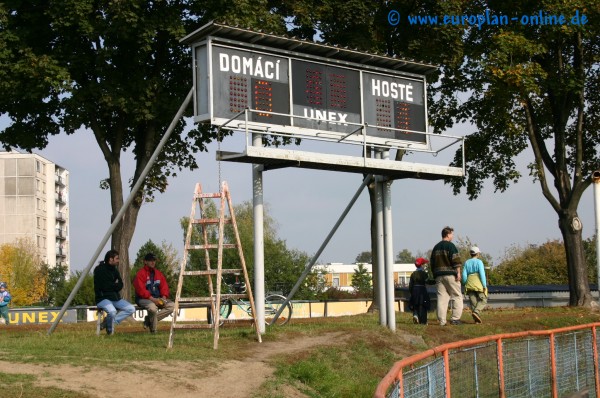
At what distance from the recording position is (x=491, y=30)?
106 ft

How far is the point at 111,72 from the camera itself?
29.7 m

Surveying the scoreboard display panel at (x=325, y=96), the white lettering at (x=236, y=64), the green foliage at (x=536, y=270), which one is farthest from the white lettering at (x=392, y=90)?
the green foliage at (x=536, y=270)

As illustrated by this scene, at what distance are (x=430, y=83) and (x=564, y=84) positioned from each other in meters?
4.31

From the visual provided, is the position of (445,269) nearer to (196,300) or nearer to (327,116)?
(327,116)

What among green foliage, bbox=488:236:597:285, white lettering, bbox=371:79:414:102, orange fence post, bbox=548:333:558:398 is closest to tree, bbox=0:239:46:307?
green foliage, bbox=488:236:597:285

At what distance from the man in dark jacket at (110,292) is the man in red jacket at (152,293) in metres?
0.29

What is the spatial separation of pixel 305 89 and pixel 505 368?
7.86 m

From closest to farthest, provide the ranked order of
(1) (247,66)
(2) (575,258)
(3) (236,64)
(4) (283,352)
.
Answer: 1. (4) (283,352)
2. (3) (236,64)
3. (1) (247,66)
4. (2) (575,258)

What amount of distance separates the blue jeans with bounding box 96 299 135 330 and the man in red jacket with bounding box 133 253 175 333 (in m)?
0.23

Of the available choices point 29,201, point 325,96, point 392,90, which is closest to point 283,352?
point 325,96

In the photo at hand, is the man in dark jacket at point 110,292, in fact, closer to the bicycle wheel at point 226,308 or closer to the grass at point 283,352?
the grass at point 283,352

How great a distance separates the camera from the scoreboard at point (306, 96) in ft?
56.0

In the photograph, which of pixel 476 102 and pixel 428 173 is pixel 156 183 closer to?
pixel 476 102

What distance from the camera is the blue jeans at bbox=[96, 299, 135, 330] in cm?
1817
